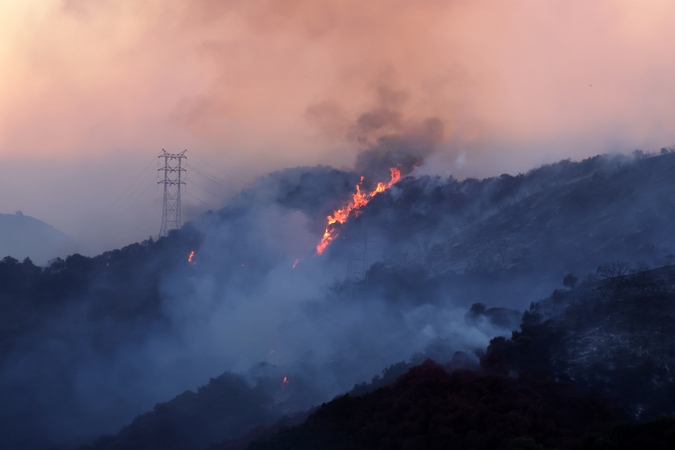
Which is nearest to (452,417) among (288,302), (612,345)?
(612,345)

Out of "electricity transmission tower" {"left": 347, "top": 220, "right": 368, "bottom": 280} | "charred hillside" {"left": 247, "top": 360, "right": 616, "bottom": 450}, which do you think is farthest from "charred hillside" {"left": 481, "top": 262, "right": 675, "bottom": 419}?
"electricity transmission tower" {"left": 347, "top": 220, "right": 368, "bottom": 280}

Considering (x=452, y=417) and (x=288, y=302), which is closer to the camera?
(x=452, y=417)

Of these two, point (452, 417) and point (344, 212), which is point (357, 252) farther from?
point (452, 417)

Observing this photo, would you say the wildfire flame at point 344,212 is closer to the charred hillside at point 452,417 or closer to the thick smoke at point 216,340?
the thick smoke at point 216,340

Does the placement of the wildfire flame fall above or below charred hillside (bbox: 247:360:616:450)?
above

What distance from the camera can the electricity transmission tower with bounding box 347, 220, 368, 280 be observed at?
118981 mm

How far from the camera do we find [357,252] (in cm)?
12925

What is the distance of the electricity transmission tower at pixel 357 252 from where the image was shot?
4684 inches

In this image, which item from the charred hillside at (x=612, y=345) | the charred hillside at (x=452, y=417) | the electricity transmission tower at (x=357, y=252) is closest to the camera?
the charred hillside at (x=452, y=417)

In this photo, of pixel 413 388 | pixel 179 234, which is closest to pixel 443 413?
pixel 413 388

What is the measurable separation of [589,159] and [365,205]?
42.0 m

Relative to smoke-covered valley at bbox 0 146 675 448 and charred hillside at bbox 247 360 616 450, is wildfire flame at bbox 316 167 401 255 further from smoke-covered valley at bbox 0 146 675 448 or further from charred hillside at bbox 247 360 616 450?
charred hillside at bbox 247 360 616 450

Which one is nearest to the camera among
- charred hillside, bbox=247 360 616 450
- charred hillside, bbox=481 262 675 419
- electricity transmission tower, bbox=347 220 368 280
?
charred hillside, bbox=247 360 616 450

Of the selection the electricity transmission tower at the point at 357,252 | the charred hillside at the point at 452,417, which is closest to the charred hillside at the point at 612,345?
the charred hillside at the point at 452,417
